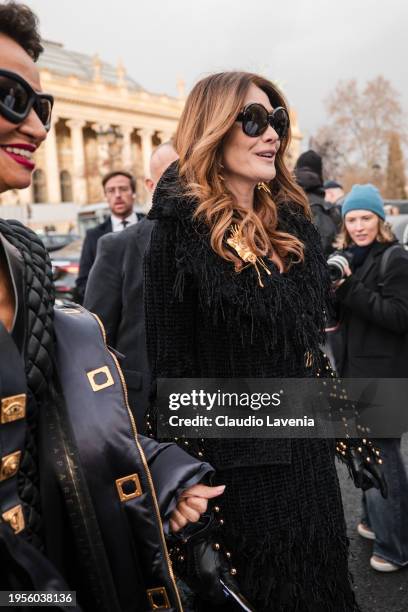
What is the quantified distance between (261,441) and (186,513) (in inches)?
21.8

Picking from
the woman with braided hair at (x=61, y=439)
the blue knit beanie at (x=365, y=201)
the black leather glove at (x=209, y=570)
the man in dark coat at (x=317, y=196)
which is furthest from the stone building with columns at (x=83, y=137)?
the woman with braided hair at (x=61, y=439)

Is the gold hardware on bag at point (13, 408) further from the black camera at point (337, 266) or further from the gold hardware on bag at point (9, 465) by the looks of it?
the black camera at point (337, 266)

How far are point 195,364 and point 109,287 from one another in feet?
4.11

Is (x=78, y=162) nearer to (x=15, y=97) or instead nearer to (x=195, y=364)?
(x=195, y=364)

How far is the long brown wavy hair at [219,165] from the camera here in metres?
1.97

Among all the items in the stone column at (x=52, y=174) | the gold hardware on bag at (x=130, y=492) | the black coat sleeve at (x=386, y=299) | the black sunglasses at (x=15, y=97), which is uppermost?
the black sunglasses at (x=15, y=97)

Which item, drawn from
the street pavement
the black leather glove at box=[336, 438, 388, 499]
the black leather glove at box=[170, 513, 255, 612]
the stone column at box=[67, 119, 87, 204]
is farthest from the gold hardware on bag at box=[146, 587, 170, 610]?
the stone column at box=[67, 119, 87, 204]

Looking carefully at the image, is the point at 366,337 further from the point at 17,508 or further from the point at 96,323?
the point at 17,508

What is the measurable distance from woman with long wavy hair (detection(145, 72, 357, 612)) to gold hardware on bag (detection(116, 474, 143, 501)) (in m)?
0.73

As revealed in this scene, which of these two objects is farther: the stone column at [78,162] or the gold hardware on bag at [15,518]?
the stone column at [78,162]

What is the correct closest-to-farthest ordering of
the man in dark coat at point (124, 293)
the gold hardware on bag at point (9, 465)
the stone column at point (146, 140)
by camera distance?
the gold hardware on bag at point (9, 465) → the man in dark coat at point (124, 293) → the stone column at point (146, 140)

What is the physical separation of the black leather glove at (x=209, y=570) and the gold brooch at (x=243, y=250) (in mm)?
789

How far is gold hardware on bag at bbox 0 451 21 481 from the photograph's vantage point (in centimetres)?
101

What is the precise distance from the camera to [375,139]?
1737 inches
